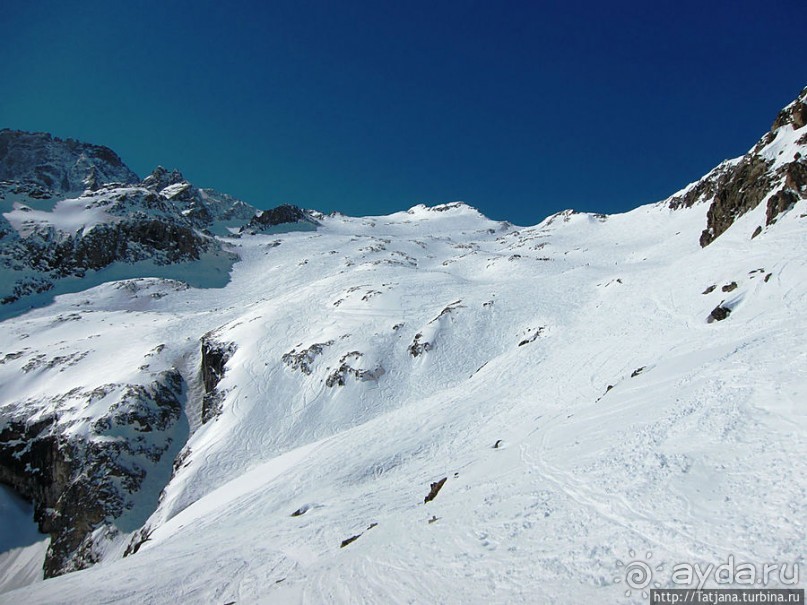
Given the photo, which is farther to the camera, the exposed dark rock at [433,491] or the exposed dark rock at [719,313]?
the exposed dark rock at [719,313]

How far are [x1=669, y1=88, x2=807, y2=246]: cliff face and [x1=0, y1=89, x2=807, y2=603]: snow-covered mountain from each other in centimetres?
26

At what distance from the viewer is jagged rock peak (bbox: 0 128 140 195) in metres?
156

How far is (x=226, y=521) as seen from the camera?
2127 centimetres

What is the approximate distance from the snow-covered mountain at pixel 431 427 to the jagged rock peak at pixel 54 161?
12081 centimetres

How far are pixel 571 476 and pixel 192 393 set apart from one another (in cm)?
3907

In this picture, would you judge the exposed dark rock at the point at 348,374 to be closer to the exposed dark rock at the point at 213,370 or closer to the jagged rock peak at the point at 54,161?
the exposed dark rock at the point at 213,370

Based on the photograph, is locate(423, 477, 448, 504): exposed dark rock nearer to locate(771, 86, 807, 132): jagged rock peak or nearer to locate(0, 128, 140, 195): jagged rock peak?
locate(771, 86, 807, 132): jagged rock peak

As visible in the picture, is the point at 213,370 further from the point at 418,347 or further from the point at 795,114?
the point at 795,114

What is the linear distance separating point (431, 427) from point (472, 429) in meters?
2.68

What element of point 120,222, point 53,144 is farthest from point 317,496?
point 53,144

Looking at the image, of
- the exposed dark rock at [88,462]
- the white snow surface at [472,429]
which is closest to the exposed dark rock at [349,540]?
the white snow surface at [472,429]

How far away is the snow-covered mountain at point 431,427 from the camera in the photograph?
944cm

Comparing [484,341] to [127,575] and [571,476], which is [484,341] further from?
[127,575]

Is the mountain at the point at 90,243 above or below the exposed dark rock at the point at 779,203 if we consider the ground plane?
above
